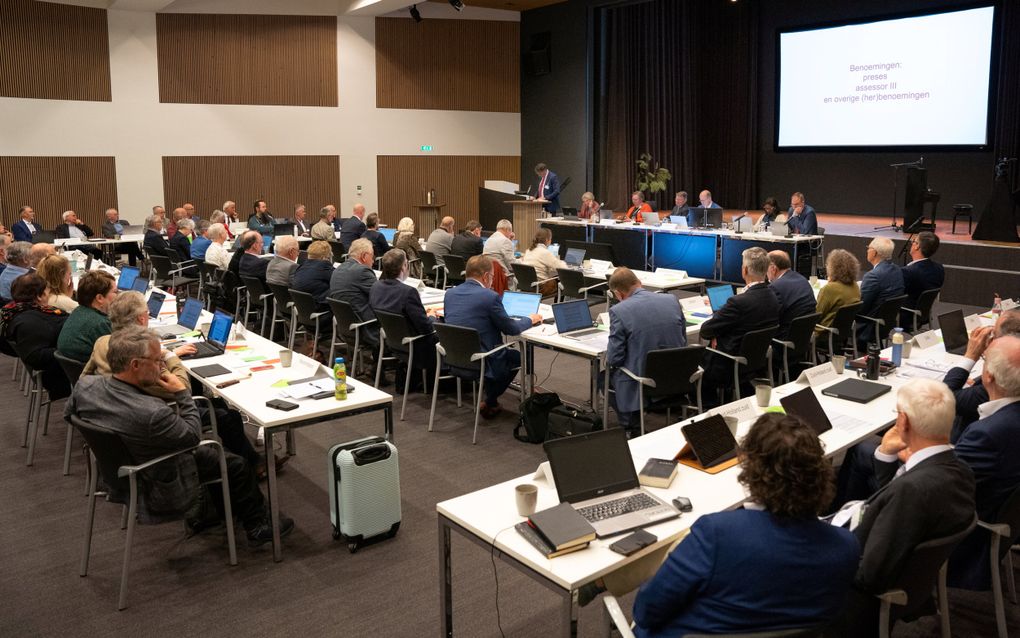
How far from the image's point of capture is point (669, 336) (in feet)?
17.4

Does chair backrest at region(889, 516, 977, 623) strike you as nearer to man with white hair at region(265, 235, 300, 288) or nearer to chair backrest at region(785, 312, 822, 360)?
chair backrest at region(785, 312, 822, 360)

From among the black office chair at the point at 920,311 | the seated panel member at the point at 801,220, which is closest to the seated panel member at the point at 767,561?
the black office chair at the point at 920,311

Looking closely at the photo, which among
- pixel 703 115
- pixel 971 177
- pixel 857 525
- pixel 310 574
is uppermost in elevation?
pixel 703 115

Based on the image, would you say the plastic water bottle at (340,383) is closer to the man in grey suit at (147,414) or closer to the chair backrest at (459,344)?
the man in grey suit at (147,414)

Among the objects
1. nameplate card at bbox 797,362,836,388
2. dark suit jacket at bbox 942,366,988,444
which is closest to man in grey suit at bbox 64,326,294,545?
nameplate card at bbox 797,362,836,388

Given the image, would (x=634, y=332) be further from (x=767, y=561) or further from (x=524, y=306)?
(x=767, y=561)

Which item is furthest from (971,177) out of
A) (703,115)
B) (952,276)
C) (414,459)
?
(414,459)

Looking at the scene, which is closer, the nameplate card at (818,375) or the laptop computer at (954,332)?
the nameplate card at (818,375)

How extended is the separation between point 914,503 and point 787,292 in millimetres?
3841

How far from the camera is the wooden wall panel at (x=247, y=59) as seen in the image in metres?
15.1

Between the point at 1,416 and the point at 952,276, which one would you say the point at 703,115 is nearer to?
the point at 952,276

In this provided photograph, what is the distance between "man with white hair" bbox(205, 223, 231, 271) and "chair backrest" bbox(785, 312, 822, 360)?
21.0 feet

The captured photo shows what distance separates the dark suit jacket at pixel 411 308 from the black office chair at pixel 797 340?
254 centimetres

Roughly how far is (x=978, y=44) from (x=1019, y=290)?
4507 millimetres
